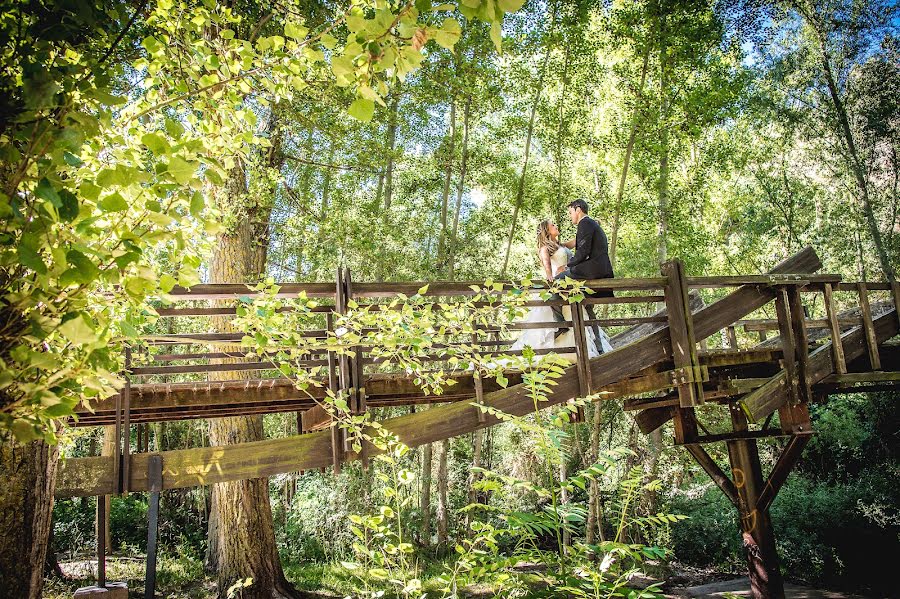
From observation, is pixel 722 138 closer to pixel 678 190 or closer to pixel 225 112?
pixel 678 190

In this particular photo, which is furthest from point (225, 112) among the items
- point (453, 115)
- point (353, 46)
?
point (453, 115)

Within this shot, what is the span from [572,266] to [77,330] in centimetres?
571

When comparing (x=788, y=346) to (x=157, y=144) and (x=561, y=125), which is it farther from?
(x=561, y=125)

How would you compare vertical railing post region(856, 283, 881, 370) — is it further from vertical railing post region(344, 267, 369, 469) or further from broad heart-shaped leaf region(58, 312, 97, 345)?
broad heart-shaped leaf region(58, 312, 97, 345)

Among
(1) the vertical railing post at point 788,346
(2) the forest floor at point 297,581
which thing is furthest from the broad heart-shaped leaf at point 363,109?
(2) the forest floor at point 297,581

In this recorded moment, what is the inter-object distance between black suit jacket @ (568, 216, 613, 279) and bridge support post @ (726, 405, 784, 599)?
3214 mm

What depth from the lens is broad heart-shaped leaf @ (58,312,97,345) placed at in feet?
4.19

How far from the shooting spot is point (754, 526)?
24.6ft

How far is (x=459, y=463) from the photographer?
68.6ft

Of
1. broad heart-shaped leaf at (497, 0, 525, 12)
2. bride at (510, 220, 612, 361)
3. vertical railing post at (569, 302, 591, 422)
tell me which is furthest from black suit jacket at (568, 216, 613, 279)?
broad heart-shaped leaf at (497, 0, 525, 12)

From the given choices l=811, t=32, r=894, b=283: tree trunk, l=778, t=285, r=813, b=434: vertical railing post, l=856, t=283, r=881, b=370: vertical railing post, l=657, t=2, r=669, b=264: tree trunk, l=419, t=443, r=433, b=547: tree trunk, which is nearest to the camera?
l=778, t=285, r=813, b=434: vertical railing post

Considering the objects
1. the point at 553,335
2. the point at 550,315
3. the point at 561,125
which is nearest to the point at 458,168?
the point at 561,125

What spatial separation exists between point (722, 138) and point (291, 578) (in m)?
17.6

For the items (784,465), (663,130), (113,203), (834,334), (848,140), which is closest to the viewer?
(113,203)
